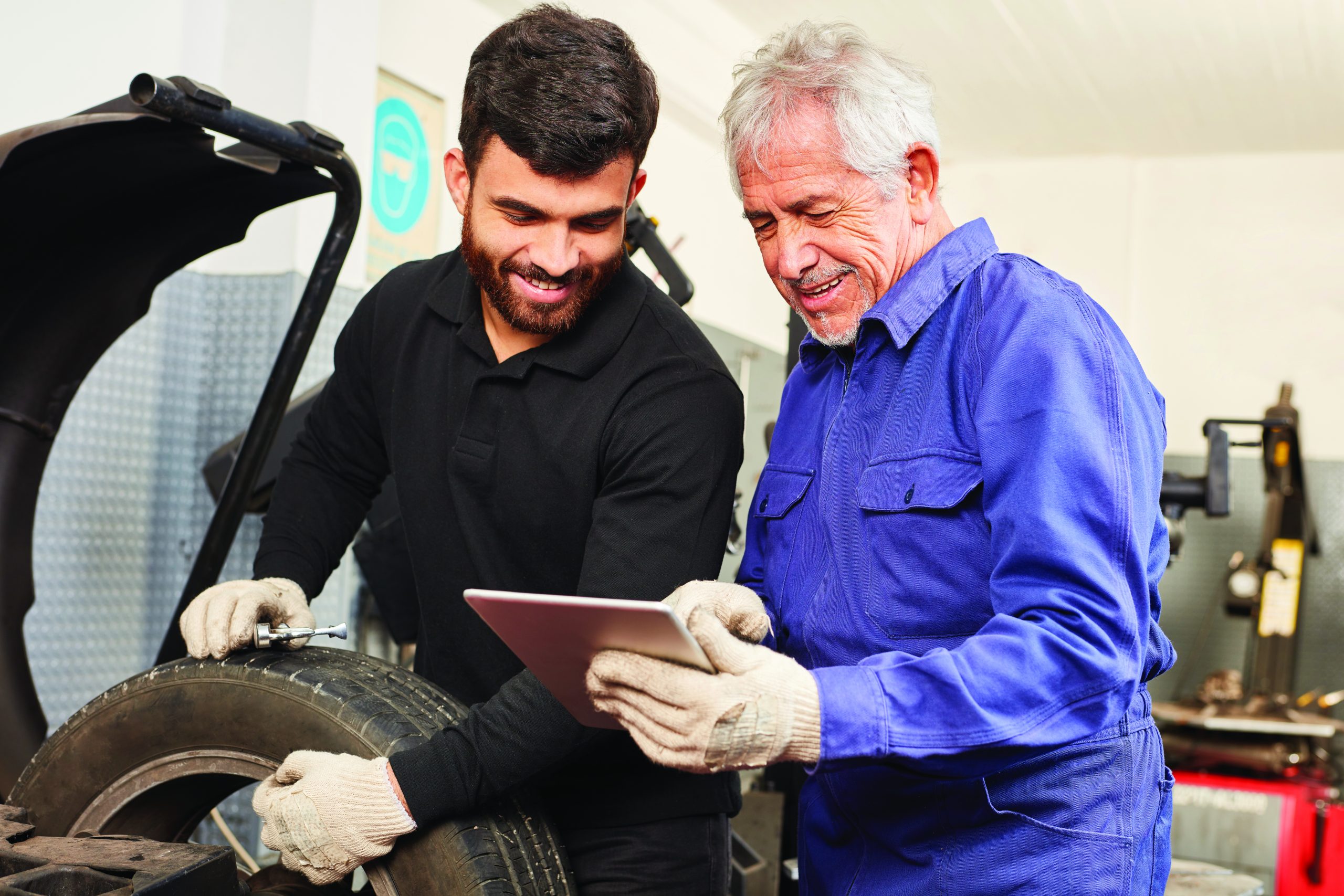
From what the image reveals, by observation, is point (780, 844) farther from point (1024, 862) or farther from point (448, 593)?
point (1024, 862)

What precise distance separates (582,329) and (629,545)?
0.31 metres

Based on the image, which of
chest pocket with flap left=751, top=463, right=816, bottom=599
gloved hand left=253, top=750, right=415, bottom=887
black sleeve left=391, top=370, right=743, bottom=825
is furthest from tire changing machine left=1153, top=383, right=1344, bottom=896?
gloved hand left=253, top=750, right=415, bottom=887

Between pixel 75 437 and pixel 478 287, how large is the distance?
1.82m

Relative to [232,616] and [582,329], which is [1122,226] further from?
[232,616]

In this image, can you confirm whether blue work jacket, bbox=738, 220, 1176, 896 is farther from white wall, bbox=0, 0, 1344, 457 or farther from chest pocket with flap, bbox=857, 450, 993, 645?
white wall, bbox=0, 0, 1344, 457

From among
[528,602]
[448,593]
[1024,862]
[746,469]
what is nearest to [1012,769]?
[1024,862]

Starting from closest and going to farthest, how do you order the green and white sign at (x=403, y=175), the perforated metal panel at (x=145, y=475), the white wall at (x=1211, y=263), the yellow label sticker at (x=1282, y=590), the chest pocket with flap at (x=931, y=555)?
the chest pocket with flap at (x=931, y=555) → the perforated metal panel at (x=145, y=475) → the green and white sign at (x=403, y=175) → the yellow label sticker at (x=1282, y=590) → the white wall at (x=1211, y=263)

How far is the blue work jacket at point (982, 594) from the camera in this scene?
951mm

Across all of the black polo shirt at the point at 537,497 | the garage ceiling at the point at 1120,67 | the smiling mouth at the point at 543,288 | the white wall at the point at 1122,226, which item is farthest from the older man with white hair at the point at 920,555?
the garage ceiling at the point at 1120,67

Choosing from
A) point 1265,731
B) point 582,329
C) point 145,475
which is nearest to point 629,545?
point 582,329

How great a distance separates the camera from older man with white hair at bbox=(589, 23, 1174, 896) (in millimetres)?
943

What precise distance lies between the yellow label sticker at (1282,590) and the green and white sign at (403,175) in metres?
3.83

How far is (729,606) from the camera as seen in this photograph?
122 centimetres

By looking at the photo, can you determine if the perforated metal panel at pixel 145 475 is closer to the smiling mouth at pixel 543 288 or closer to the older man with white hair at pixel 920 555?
the smiling mouth at pixel 543 288
